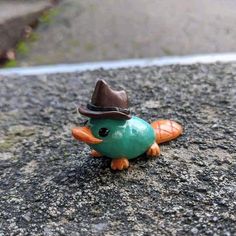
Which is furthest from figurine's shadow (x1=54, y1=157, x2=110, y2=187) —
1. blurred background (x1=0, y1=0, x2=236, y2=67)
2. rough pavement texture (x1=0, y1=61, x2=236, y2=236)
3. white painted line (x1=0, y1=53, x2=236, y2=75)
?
blurred background (x1=0, y1=0, x2=236, y2=67)

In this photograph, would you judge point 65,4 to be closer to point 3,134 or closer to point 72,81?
point 72,81

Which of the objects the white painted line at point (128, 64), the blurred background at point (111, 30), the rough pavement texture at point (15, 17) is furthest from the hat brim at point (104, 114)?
the rough pavement texture at point (15, 17)

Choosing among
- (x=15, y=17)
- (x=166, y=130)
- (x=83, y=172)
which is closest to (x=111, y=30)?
(x=15, y=17)

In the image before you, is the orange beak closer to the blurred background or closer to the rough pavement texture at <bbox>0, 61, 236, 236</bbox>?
the rough pavement texture at <bbox>0, 61, 236, 236</bbox>

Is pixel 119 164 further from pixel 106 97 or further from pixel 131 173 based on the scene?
pixel 106 97

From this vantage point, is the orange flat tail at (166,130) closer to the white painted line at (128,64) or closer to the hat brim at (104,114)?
the hat brim at (104,114)

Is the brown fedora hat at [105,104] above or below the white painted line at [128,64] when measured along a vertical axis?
above
